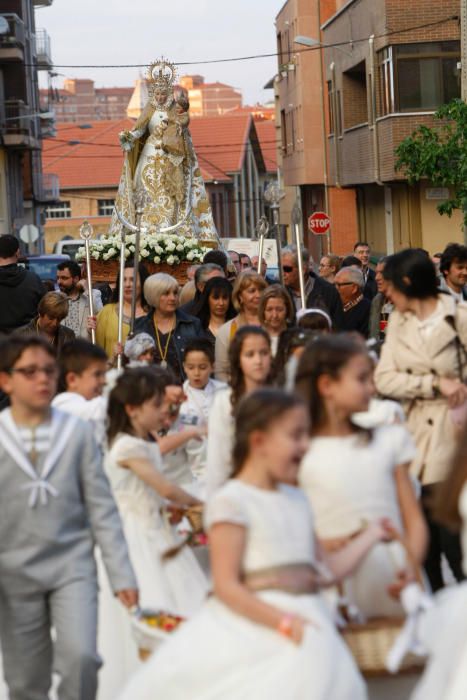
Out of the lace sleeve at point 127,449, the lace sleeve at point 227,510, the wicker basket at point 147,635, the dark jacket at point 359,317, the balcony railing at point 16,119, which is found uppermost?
the balcony railing at point 16,119

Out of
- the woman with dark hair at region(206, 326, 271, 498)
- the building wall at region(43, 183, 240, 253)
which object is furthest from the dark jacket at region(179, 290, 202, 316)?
the building wall at region(43, 183, 240, 253)

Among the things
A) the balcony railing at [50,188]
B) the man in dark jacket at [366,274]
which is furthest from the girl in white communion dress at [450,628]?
the balcony railing at [50,188]

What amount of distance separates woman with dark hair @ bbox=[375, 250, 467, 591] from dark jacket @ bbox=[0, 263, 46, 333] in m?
5.44

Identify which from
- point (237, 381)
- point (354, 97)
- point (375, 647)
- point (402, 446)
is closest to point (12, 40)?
point (354, 97)

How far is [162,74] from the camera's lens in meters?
21.6

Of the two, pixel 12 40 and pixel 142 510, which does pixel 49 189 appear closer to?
pixel 12 40

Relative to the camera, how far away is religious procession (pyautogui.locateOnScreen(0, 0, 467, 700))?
5074 mm

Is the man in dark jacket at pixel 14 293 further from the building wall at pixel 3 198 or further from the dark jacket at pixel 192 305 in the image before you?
the building wall at pixel 3 198

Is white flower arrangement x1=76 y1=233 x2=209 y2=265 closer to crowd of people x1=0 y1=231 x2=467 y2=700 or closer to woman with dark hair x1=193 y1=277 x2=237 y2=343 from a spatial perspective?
woman with dark hair x1=193 y1=277 x2=237 y2=343

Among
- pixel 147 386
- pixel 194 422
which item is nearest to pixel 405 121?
pixel 194 422

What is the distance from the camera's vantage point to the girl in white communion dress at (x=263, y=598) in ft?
16.4

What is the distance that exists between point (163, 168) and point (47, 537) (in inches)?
643

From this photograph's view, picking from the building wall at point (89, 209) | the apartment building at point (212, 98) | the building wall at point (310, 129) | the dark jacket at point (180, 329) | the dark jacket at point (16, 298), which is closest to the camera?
the dark jacket at point (180, 329)

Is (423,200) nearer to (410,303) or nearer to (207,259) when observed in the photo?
(207,259)
